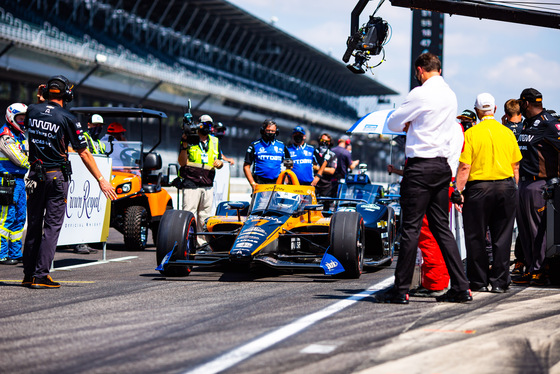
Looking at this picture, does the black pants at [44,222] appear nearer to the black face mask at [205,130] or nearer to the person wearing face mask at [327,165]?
the black face mask at [205,130]

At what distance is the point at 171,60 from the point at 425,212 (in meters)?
38.8

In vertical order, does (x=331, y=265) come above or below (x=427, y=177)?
below

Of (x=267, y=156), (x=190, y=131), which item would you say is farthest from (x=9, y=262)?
(x=267, y=156)

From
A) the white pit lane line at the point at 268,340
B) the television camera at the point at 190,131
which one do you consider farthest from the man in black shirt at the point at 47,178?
the television camera at the point at 190,131

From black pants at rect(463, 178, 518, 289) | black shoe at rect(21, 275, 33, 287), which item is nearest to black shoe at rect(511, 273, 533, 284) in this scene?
black pants at rect(463, 178, 518, 289)

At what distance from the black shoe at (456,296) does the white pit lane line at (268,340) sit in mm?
653

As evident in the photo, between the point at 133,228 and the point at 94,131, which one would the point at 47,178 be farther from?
the point at 94,131

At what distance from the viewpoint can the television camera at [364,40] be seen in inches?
544

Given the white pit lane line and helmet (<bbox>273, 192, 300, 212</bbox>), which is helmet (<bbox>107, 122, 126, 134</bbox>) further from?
the white pit lane line

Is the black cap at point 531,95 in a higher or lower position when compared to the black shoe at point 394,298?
higher

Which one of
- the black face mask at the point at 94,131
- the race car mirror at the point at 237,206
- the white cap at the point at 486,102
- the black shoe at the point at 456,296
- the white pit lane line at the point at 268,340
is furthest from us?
the black face mask at the point at 94,131

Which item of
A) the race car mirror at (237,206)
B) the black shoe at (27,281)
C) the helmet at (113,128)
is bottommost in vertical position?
the black shoe at (27,281)

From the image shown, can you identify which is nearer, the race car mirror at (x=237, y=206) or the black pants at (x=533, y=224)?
the black pants at (x=533, y=224)

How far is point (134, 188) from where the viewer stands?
11.5 m
